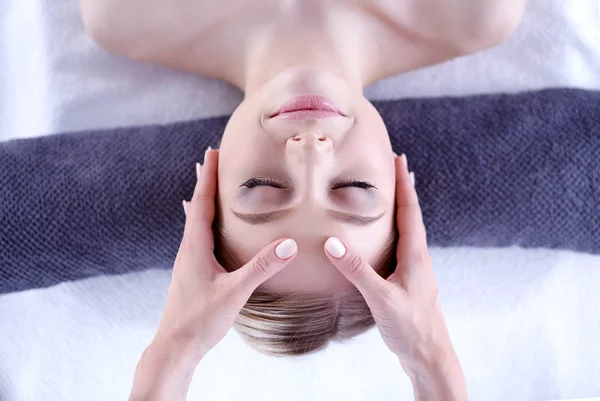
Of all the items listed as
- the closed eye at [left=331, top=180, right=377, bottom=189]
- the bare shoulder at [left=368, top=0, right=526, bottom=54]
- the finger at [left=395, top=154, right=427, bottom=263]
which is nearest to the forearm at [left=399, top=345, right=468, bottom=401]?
the finger at [left=395, top=154, right=427, bottom=263]

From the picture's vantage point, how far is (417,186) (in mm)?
981

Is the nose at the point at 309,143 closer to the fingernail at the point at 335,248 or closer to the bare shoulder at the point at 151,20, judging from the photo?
the fingernail at the point at 335,248

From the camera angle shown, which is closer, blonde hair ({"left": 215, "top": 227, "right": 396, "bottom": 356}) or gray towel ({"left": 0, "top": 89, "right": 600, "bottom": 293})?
blonde hair ({"left": 215, "top": 227, "right": 396, "bottom": 356})

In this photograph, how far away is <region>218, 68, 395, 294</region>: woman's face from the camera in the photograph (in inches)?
29.0

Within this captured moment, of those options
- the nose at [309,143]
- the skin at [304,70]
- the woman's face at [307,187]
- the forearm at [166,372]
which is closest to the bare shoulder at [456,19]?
the skin at [304,70]

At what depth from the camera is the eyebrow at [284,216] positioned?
0.74 meters

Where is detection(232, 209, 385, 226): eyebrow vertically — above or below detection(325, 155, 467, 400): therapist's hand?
above

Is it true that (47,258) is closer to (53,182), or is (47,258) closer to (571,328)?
(53,182)

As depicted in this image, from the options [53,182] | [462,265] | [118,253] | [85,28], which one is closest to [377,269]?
[462,265]

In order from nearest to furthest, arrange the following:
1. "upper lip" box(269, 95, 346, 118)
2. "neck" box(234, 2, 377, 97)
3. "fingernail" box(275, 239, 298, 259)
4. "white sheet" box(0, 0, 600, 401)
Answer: "fingernail" box(275, 239, 298, 259)
"upper lip" box(269, 95, 346, 118)
"neck" box(234, 2, 377, 97)
"white sheet" box(0, 0, 600, 401)

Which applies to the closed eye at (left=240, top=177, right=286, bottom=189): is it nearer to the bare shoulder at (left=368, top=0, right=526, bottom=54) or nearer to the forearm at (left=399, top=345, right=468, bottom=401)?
the forearm at (left=399, top=345, right=468, bottom=401)

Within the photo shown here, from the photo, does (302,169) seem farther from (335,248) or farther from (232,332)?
(232,332)

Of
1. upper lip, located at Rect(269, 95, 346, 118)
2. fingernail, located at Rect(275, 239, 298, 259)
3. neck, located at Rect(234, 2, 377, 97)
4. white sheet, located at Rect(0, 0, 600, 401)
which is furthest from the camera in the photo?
white sheet, located at Rect(0, 0, 600, 401)

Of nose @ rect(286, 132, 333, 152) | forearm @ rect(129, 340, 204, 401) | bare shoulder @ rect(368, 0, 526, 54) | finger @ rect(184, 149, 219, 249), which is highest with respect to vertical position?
bare shoulder @ rect(368, 0, 526, 54)
